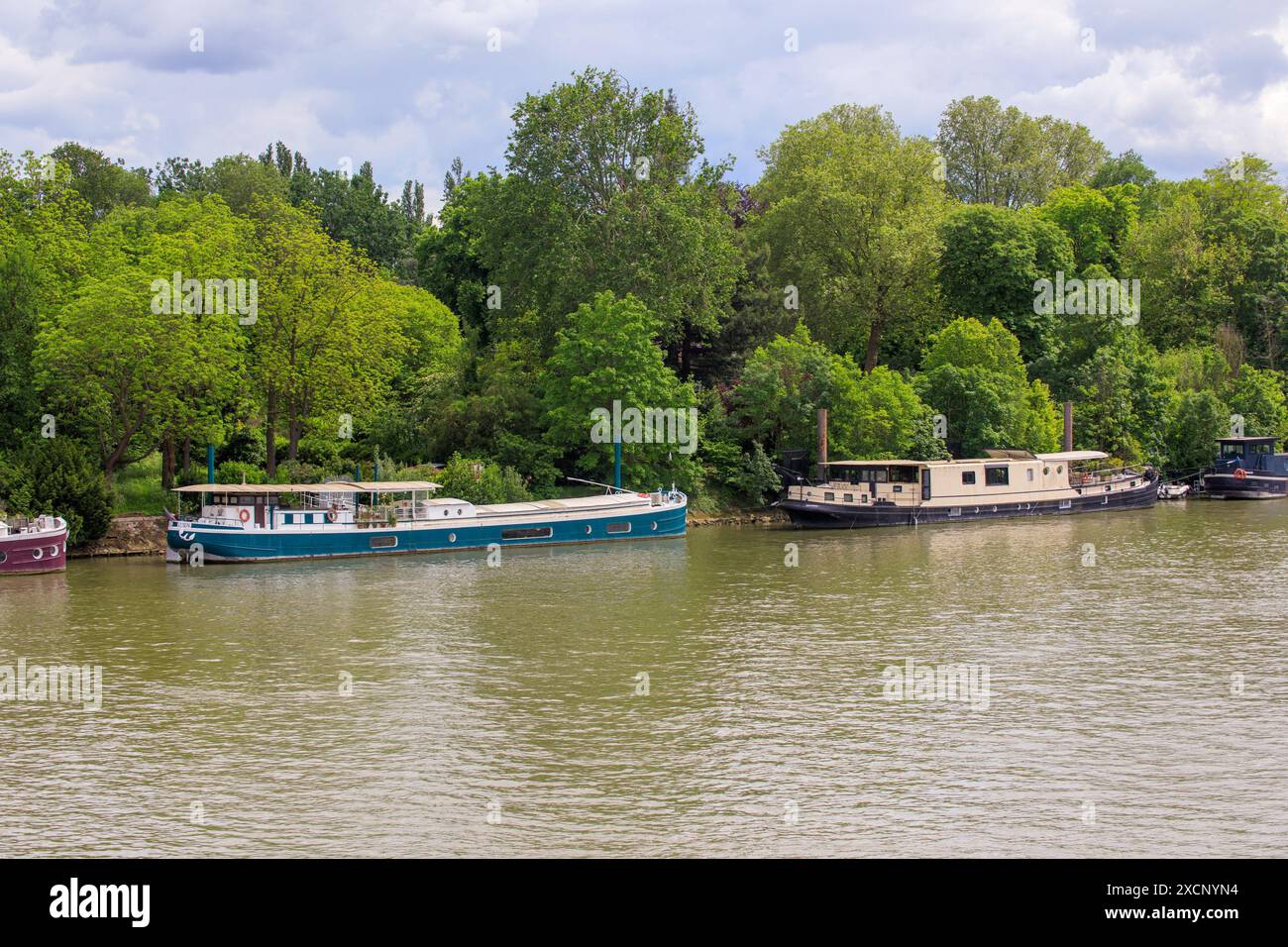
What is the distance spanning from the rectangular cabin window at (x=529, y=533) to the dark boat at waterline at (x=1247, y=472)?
150ft

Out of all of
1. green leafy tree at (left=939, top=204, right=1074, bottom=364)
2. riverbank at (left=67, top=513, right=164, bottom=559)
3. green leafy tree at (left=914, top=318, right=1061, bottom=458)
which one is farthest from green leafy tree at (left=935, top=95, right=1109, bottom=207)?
riverbank at (left=67, top=513, right=164, bottom=559)

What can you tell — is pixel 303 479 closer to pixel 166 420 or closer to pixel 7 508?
pixel 166 420

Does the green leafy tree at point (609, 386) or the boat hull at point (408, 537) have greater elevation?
the green leafy tree at point (609, 386)

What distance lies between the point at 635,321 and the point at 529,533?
1501cm

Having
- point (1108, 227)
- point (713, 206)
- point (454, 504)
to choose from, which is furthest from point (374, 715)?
point (1108, 227)

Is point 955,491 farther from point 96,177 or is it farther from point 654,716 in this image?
point 96,177

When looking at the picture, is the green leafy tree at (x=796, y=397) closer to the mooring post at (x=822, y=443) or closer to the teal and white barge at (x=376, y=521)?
the mooring post at (x=822, y=443)

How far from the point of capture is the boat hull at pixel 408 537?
50.6m

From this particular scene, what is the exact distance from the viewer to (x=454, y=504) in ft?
182

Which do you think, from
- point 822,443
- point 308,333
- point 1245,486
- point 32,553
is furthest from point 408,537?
point 1245,486

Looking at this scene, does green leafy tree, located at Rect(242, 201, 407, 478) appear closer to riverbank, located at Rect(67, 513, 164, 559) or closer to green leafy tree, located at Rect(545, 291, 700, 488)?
riverbank, located at Rect(67, 513, 164, 559)

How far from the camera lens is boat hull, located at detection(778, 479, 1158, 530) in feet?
210

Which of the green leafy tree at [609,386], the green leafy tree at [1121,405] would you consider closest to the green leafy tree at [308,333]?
the green leafy tree at [609,386]

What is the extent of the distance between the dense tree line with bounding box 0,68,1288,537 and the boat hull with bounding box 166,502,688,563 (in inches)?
227
